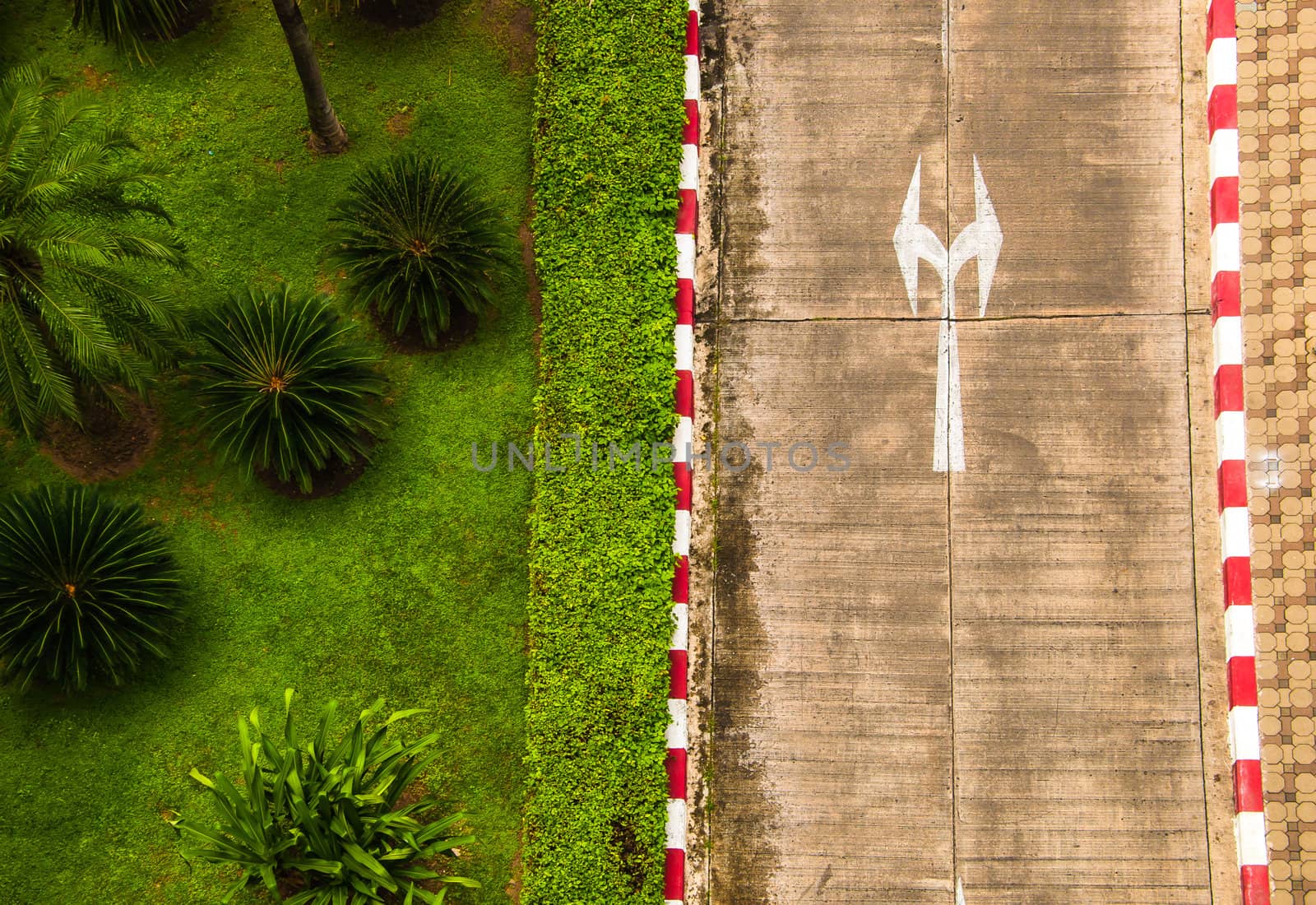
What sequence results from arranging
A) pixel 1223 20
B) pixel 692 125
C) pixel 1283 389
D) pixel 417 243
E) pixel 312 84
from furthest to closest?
pixel 692 125
pixel 1223 20
pixel 1283 389
pixel 312 84
pixel 417 243

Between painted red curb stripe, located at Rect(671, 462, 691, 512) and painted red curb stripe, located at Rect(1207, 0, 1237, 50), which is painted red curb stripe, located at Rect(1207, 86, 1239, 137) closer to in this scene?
painted red curb stripe, located at Rect(1207, 0, 1237, 50)

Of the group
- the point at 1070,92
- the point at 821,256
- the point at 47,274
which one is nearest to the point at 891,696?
the point at 821,256

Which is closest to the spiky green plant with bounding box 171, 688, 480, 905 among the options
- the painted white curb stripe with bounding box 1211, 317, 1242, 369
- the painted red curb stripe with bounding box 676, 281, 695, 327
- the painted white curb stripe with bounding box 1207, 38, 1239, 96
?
the painted red curb stripe with bounding box 676, 281, 695, 327

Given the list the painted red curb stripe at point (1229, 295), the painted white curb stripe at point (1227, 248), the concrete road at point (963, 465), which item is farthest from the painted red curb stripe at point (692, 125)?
the painted red curb stripe at point (1229, 295)

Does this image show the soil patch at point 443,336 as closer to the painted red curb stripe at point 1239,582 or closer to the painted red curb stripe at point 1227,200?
the painted red curb stripe at point 1227,200

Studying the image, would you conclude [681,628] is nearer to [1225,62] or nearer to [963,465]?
[963,465]

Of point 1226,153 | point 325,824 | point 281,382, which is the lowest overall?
point 325,824

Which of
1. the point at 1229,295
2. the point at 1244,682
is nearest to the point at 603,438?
the point at 1229,295
